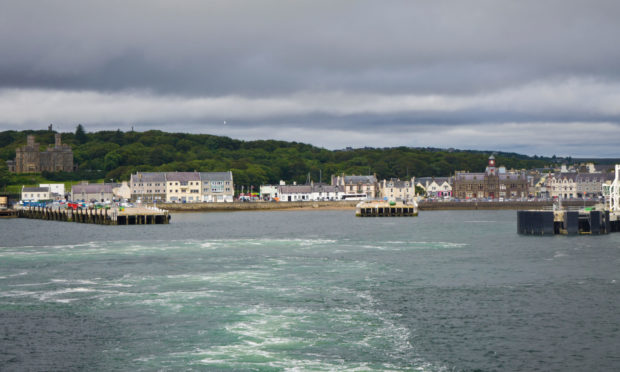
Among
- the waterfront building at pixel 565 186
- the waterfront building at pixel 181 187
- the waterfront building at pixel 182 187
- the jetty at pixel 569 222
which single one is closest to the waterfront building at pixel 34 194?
the waterfront building at pixel 181 187

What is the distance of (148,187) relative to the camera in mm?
175750

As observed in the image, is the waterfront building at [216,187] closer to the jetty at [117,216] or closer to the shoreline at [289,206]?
the shoreline at [289,206]

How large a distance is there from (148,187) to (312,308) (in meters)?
144

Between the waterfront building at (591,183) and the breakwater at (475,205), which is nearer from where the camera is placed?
the breakwater at (475,205)

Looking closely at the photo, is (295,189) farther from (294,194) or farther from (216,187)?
A: (216,187)

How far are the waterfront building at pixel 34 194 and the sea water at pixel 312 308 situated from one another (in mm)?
120459

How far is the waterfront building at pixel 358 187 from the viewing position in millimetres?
188875

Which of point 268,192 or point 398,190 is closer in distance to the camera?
point 398,190

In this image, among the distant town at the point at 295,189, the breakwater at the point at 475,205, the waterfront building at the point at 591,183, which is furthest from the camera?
the waterfront building at the point at 591,183

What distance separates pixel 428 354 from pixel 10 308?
22.9m

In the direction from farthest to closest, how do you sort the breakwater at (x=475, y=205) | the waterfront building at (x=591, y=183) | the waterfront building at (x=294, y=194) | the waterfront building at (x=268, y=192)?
the waterfront building at (x=591, y=183) → the waterfront building at (x=268, y=192) → the waterfront building at (x=294, y=194) → the breakwater at (x=475, y=205)

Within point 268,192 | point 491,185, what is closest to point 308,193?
point 268,192

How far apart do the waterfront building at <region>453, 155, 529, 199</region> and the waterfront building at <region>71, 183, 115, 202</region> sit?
307 feet

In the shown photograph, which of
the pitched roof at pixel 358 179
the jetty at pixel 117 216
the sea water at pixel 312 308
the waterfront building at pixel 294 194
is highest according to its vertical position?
the pitched roof at pixel 358 179
